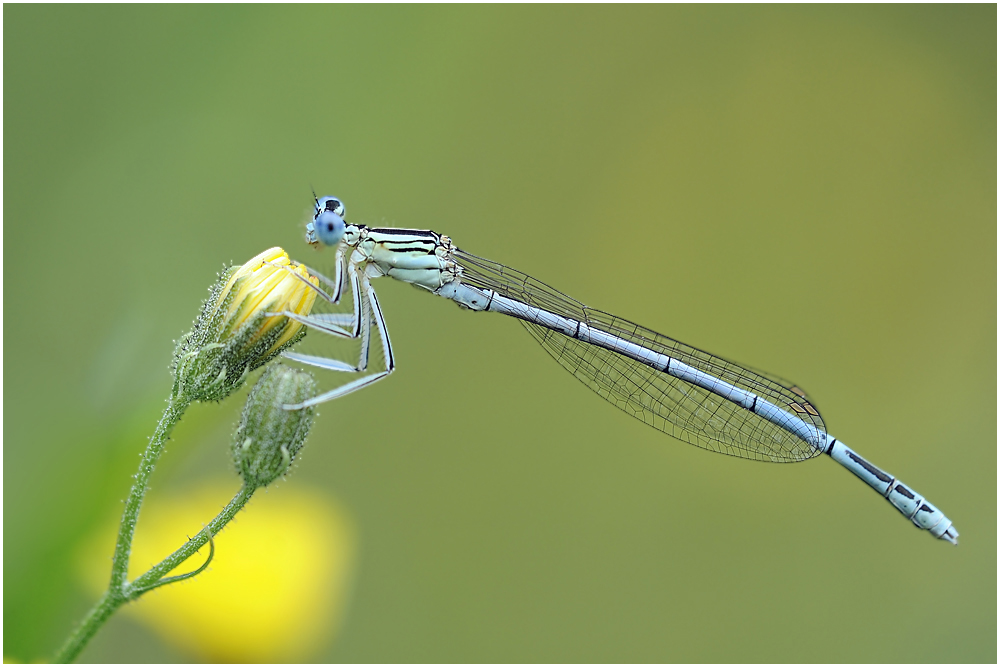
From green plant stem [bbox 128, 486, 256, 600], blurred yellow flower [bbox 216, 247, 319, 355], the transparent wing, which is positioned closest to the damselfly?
the transparent wing

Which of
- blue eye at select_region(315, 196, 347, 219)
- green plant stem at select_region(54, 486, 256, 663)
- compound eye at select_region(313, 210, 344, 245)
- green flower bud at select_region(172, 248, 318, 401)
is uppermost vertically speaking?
blue eye at select_region(315, 196, 347, 219)

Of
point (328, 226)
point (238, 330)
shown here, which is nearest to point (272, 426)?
point (238, 330)

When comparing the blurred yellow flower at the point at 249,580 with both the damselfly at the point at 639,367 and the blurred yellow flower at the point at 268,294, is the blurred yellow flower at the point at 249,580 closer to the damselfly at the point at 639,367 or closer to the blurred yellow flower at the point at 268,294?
the blurred yellow flower at the point at 268,294

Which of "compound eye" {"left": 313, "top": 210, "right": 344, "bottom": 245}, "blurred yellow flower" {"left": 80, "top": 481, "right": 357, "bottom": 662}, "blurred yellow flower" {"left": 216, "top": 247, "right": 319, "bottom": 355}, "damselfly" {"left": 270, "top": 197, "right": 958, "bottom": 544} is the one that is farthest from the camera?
"damselfly" {"left": 270, "top": 197, "right": 958, "bottom": 544}

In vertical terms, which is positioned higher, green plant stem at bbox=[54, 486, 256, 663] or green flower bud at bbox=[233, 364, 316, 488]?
green flower bud at bbox=[233, 364, 316, 488]

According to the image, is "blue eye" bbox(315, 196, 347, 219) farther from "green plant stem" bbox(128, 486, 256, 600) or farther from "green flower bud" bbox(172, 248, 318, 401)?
"green plant stem" bbox(128, 486, 256, 600)

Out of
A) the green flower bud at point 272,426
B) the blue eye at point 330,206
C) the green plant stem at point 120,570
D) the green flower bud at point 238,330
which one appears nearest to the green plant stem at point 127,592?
the green plant stem at point 120,570

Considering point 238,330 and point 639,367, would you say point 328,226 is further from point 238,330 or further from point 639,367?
point 639,367

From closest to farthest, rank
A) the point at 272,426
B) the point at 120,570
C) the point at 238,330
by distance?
the point at 120,570 → the point at 272,426 → the point at 238,330
